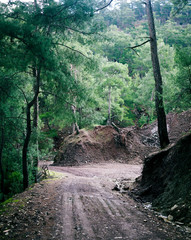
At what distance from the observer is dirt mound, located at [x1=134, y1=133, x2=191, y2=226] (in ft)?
15.2

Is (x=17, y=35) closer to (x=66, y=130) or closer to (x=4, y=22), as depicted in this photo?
(x=4, y=22)

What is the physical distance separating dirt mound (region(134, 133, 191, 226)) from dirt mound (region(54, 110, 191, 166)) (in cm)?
1172

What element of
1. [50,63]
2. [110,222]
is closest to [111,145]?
[50,63]

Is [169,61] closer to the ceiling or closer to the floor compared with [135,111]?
closer to the ceiling

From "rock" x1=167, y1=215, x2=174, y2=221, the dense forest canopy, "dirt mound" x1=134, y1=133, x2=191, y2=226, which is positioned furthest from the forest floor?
the dense forest canopy

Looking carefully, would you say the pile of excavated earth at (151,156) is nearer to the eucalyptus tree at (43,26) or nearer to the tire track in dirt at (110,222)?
the tire track in dirt at (110,222)

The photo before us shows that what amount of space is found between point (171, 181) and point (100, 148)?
14225mm

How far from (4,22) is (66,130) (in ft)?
91.4

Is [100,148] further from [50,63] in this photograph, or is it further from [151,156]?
[50,63]

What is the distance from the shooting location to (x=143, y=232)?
3.80 metres

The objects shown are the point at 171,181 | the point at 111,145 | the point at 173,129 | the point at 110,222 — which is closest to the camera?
the point at 110,222

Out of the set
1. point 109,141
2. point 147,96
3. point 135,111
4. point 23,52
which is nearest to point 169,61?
point 147,96

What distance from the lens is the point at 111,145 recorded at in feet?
66.6

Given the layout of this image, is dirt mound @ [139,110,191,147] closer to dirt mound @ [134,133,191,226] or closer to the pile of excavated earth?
the pile of excavated earth
